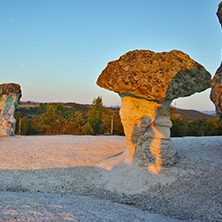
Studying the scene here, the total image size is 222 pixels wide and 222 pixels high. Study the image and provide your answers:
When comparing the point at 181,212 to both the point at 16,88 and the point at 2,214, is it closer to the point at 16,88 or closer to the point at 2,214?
the point at 2,214

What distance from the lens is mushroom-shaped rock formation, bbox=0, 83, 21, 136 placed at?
13.0 meters

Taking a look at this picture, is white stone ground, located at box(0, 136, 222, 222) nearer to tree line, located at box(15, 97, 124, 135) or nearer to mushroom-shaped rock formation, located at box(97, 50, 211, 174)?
mushroom-shaped rock formation, located at box(97, 50, 211, 174)

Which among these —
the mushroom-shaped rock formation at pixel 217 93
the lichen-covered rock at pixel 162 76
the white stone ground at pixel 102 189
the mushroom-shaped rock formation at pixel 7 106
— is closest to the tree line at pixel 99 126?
the mushroom-shaped rock formation at pixel 7 106

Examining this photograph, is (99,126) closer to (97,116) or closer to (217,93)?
(97,116)

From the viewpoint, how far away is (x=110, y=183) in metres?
6.42

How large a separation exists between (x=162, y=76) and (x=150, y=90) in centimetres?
51

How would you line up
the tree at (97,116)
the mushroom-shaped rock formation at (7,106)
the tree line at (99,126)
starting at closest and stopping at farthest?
the mushroom-shaped rock formation at (7,106) → the tree line at (99,126) → the tree at (97,116)

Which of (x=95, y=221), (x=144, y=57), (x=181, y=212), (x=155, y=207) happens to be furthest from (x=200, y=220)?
(x=144, y=57)

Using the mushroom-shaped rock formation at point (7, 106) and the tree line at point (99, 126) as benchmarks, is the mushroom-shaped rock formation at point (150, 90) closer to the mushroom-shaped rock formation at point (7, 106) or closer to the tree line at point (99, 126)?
the mushroom-shaped rock formation at point (7, 106)

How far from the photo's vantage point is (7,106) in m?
13.5

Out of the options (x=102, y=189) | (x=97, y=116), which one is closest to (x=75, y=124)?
(x=97, y=116)

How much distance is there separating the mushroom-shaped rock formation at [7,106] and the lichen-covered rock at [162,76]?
982cm

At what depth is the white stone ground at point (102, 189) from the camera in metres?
3.96

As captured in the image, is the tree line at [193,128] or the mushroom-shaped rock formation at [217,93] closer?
the mushroom-shaped rock formation at [217,93]
